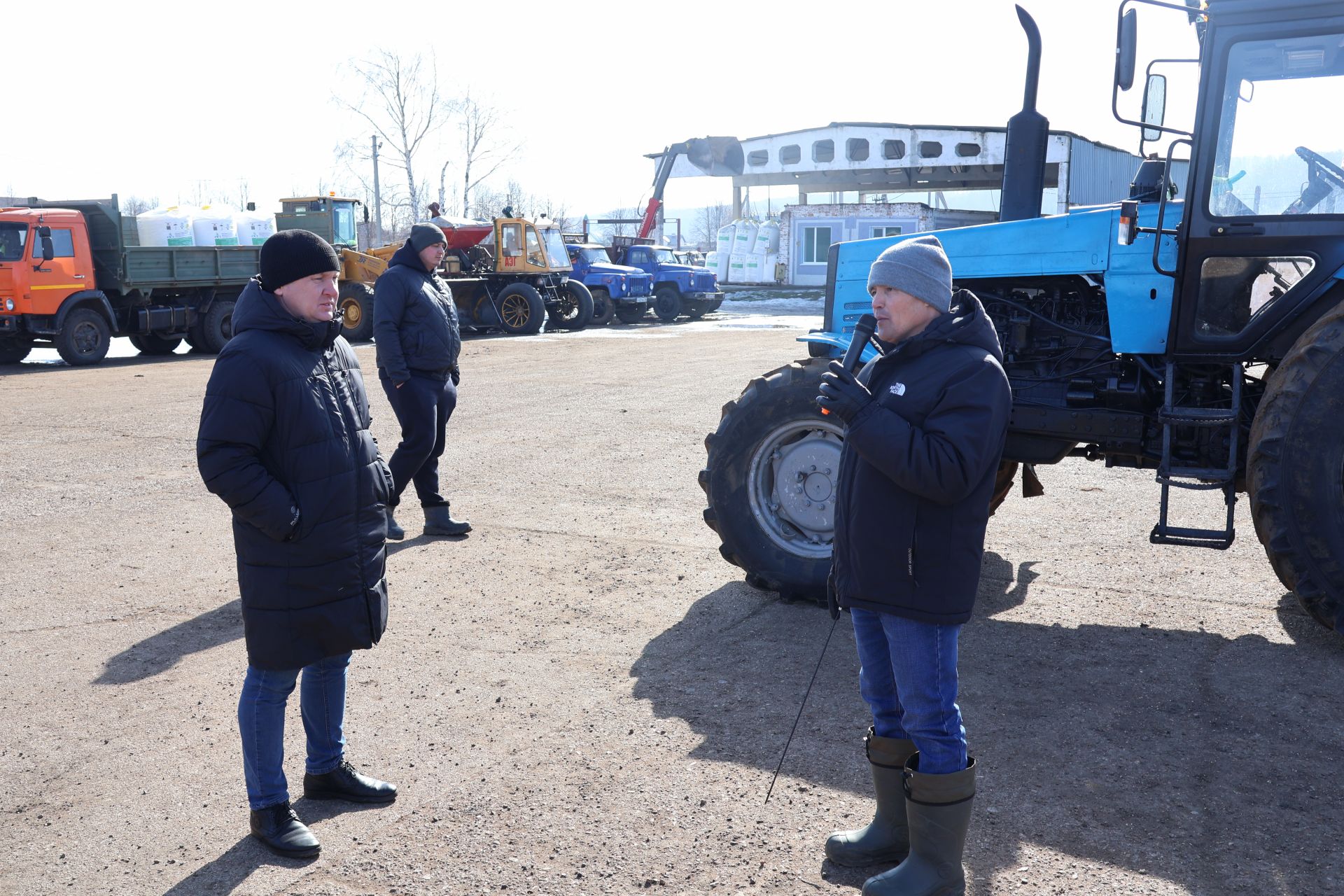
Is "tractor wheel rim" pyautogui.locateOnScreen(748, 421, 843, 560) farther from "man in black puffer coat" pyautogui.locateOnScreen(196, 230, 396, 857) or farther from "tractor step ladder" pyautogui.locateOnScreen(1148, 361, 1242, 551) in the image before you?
"man in black puffer coat" pyautogui.locateOnScreen(196, 230, 396, 857)

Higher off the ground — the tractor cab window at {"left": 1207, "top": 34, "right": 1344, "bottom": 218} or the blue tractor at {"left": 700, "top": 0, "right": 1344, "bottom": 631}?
the tractor cab window at {"left": 1207, "top": 34, "right": 1344, "bottom": 218}

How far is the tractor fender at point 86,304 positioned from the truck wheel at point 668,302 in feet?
43.2

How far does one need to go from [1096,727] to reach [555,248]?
22614mm

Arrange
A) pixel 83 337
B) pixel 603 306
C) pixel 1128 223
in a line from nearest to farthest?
pixel 1128 223 → pixel 83 337 → pixel 603 306

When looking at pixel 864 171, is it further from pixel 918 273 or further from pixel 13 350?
pixel 918 273

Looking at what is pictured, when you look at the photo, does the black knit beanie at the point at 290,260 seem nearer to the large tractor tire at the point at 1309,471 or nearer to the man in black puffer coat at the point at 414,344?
the man in black puffer coat at the point at 414,344

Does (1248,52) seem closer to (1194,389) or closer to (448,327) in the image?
(1194,389)

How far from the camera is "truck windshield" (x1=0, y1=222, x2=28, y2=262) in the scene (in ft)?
57.6

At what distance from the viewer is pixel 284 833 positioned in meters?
3.35

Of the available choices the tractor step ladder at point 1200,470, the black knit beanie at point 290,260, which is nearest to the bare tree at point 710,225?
the tractor step ladder at point 1200,470

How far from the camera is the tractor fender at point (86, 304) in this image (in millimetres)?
18047

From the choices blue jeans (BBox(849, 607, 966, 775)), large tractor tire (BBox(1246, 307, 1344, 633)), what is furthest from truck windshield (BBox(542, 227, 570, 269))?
blue jeans (BBox(849, 607, 966, 775))

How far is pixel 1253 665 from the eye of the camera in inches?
188

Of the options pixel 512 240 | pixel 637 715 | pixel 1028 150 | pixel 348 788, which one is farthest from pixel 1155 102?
pixel 512 240
